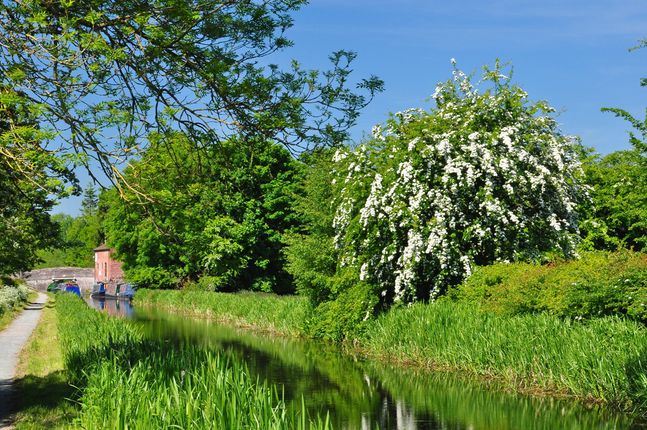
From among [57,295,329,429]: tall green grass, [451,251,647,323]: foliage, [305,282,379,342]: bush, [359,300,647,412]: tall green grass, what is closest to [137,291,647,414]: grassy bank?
[359,300,647,412]: tall green grass

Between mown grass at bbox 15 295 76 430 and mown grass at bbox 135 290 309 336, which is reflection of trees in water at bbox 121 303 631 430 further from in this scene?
mown grass at bbox 135 290 309 336

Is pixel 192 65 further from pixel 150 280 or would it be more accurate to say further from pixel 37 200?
pixel 150 280

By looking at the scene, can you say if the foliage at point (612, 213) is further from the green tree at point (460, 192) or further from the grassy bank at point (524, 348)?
the grassy bank at point (524, 348)

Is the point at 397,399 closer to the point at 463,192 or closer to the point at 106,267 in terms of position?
the point at 463,192

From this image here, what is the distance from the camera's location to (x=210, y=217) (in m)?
13.9

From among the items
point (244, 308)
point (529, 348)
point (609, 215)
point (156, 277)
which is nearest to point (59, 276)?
point (156, 277)

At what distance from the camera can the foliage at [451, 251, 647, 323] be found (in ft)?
45.0

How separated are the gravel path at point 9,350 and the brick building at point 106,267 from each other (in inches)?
1999

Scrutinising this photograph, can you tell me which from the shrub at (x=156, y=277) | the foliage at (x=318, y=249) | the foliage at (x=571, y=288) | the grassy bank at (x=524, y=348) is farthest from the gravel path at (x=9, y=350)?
the shrub at (x=156, y=277)

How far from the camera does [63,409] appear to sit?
35.5 ft

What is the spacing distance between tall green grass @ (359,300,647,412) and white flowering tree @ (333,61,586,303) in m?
1.45

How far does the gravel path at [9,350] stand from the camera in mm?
11272

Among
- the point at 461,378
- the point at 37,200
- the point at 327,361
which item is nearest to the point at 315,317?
the point at 327,361

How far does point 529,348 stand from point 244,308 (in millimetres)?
21081
